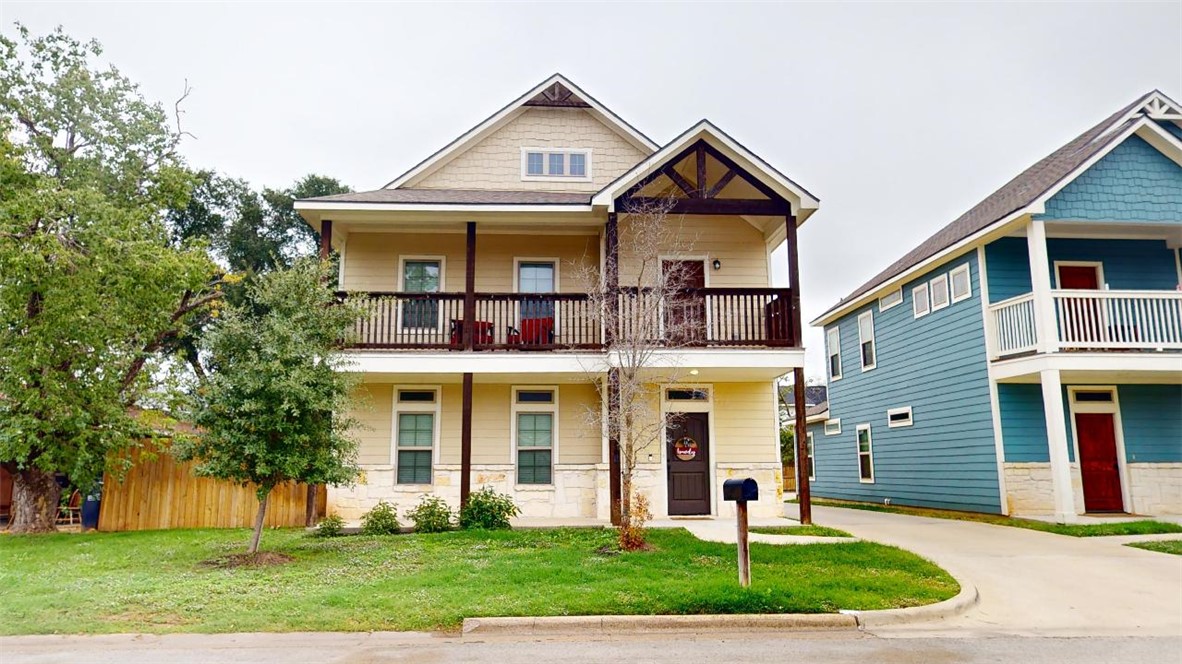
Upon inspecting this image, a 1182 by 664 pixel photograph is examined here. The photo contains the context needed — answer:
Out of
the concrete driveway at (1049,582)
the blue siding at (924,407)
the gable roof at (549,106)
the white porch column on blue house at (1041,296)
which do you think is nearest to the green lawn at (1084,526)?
the concrete driveway at (1049,582)

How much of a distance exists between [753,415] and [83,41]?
53.7 ft

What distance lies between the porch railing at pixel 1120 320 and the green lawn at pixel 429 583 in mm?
7070

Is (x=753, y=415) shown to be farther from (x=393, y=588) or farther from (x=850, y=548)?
(x=393, y=588)

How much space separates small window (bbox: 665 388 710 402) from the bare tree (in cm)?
29

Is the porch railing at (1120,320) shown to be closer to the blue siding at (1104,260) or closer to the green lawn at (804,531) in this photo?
the blue siding at (1104,260)

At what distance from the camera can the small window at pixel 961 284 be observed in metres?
15.9

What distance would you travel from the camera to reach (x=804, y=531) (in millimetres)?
11570

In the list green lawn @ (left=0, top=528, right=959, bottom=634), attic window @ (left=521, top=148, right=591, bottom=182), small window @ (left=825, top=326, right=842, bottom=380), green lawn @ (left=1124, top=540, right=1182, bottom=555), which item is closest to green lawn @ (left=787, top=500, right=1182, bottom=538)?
green lawn @ (left=1124, top=540, right=1182, bottom=555)

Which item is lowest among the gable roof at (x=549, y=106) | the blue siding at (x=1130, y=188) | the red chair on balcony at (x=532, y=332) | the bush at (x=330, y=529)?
the bush at (x=330, y=529)

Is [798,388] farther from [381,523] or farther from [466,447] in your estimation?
[381,523]

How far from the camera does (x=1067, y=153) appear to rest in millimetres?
16109

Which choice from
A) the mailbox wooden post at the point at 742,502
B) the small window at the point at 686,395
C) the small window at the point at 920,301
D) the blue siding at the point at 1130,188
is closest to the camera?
the mailbox wooden post at the point at 742,502

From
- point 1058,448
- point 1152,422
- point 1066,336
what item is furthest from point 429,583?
point 1152,422

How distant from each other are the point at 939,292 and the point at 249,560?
15411 millimetres
